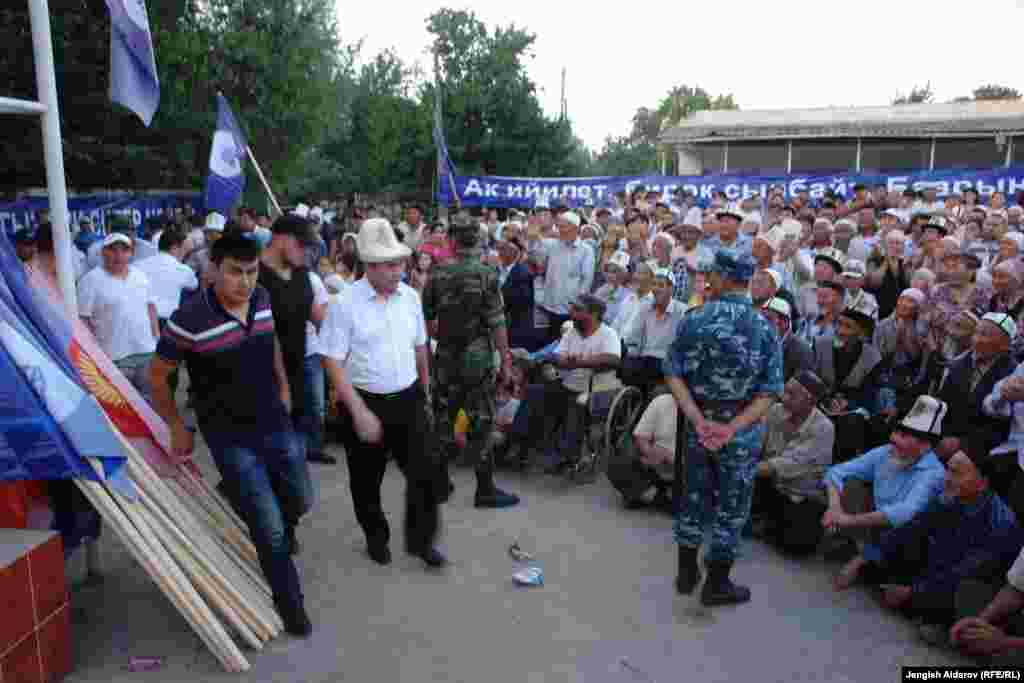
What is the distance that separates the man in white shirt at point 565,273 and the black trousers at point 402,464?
4179 millimetres

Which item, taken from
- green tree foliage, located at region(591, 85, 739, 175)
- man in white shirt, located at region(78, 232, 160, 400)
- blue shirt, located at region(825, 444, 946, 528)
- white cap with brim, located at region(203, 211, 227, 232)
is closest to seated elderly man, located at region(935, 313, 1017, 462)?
blue shirt, located at region(825, 444, 946, 528)

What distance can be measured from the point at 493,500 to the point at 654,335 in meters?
1.87

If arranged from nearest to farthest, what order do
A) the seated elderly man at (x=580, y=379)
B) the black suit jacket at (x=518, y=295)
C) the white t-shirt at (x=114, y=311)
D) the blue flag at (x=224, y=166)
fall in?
the white t-shirt at (x=114, y=311) → the seated elderly man at (x=580, y=379) → the black suit jacket at (x=518, y=295) → the blue flag at (x=224, y=166)

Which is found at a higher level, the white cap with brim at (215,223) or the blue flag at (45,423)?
the white cap with brim at (215,223)

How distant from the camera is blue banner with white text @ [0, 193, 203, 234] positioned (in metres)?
12.0

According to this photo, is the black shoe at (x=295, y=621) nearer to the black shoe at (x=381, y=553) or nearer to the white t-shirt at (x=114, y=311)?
the black shoe at (x=381, y=553)

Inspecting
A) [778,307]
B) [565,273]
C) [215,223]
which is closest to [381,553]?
[778,307]

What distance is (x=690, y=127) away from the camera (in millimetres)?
29516

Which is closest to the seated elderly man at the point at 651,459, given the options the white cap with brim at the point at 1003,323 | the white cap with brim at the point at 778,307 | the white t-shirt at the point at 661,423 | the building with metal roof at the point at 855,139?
the white t-shirt at the point at 661,423

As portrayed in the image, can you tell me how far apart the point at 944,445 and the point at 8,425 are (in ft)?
15.0

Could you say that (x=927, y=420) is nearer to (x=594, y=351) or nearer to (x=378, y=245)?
(x=594, y=351)

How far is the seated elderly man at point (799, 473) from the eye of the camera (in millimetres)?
4824

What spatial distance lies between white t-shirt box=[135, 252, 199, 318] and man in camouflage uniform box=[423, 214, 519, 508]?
8.11 ft

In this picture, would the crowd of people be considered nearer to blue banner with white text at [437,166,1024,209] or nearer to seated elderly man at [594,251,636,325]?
seated elderly man at [594,251,636,325]
